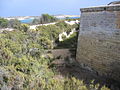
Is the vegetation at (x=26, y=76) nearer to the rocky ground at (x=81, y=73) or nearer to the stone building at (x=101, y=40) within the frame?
the rocky ground at (x=81, y=73)

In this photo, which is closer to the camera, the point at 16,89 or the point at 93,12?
the point at 16,89

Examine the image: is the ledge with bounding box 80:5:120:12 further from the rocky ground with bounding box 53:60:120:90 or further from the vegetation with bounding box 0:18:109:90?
the vegetation with bounding box 0:18:109:90

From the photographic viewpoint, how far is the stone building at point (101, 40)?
5.43 m

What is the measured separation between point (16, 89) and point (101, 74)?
4.10 m

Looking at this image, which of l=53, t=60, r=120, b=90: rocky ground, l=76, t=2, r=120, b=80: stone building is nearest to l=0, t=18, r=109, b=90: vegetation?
l=53, t=60, r=120, b=90: rocky ground

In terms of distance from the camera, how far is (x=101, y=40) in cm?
603

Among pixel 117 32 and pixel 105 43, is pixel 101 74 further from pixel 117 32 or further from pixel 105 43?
Answer: pixel 117 32

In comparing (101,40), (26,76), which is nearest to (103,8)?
(101,40)

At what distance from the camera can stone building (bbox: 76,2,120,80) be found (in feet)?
17.8

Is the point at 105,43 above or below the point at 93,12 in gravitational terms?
below

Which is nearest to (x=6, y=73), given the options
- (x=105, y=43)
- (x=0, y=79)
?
(x=0, y=79)

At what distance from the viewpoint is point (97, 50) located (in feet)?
20.7

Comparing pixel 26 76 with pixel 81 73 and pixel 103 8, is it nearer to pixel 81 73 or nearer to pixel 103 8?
pixel 81 73

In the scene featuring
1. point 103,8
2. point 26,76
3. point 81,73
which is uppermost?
point 103,8
